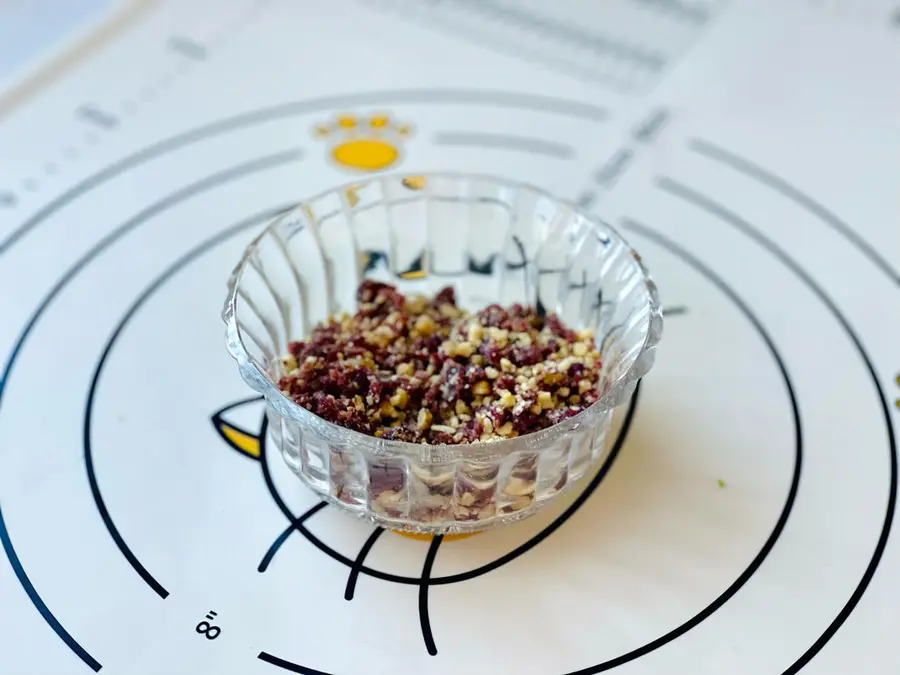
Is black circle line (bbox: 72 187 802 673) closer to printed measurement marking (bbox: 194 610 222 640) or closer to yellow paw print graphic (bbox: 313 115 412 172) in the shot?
printed measurement marking (bbox: 194 610 222 640)

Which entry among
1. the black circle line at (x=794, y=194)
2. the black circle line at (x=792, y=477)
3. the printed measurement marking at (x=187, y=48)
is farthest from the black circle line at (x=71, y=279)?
the black circle line at (x=794, y=194)

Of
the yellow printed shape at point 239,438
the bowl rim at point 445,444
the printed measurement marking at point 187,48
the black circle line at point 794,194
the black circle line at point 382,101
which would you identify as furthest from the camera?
the printed measurement marking at point 187,48

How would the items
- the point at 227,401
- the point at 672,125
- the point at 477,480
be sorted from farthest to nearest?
1. the point at 672,125
2. the point at 227,401
3. the point at 477,480

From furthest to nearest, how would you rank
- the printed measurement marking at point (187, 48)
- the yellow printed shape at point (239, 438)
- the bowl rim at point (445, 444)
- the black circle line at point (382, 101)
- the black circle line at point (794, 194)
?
1. the printed measurement marking at point (187, 48)
2. the black circle line at point (382, 101)
3. the black circle line at point (794, 194)
4. the yellow printed shape at point (239, 438)
5. the bowl rim at point (445, 444)

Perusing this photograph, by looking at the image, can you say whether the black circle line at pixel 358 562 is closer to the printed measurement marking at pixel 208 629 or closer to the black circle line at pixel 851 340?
the printed measurement marking at pixel 208 629

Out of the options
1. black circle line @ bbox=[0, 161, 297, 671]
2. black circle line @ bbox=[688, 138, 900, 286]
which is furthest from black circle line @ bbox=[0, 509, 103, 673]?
black circle line @ bbox=[688, 138, 900, 286]

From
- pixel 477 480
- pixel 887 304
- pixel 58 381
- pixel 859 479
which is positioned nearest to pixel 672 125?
pixel 887 304

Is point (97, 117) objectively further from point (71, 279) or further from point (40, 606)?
point (40, 606)

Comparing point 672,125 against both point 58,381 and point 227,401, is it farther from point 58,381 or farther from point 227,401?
point 58,381
